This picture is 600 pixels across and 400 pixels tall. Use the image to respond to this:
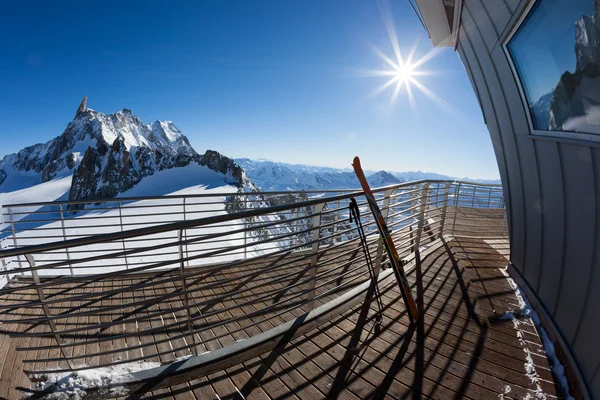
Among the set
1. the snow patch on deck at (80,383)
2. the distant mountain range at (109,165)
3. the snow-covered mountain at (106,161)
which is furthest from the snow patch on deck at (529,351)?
the snow-covered mountain at (106,161)

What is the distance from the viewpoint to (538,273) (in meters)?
3.21

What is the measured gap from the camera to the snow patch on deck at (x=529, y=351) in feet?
7.30

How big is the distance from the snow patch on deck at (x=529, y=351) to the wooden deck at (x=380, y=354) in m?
0.02

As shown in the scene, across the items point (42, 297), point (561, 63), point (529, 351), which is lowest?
point (529, 351)

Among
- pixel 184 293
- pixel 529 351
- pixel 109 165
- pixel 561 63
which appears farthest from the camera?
pixel 109 165

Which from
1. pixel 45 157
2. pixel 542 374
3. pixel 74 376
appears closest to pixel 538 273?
pixel 542 374

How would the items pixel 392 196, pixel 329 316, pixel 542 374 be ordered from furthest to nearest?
pixel 392 196 → pixel 329 316 → pixel 542 374

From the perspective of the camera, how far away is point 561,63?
2445mm

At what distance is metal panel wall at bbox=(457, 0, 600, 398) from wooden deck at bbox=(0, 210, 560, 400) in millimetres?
418

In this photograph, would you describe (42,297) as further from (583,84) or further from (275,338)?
(583,84)

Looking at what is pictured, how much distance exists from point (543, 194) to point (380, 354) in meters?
2.42

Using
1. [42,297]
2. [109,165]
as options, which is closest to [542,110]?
[42,297]

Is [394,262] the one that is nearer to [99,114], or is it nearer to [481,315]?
Result: [481,315]

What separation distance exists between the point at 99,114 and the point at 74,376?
22352 centimetres
